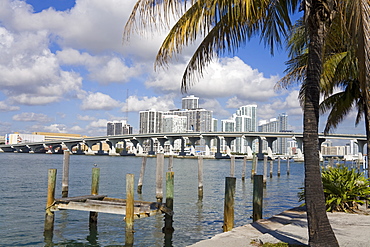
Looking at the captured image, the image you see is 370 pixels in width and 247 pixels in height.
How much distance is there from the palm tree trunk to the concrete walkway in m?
0.97

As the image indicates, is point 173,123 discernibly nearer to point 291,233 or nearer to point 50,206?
point 50,206

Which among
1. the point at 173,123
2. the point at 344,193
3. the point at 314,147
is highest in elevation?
the point at 173,123

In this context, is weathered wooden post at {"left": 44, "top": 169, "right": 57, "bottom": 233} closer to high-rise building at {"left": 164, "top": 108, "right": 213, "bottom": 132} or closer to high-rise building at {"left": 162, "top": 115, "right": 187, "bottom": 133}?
high-rise building at {"left": 164, "top": 108, "right": 213, "bottom": 132}

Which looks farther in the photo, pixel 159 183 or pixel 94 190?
pixel 159 183

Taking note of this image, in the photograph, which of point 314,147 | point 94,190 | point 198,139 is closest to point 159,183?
point 94,190

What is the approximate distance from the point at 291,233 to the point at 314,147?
272 centimetres

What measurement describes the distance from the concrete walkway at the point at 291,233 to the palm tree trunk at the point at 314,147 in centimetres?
97

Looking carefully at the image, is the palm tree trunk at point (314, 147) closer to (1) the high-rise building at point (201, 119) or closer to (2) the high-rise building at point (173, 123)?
(1) the high-rise building at point (201, 119)

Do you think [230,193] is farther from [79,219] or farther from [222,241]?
[79,219]

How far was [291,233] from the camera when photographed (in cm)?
838

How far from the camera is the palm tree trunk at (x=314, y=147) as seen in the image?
6465mm

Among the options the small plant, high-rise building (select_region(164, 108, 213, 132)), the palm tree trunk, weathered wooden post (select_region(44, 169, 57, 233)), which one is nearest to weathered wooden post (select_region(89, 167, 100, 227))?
weathered wooden post (select_region(44, 169, 57, 233))

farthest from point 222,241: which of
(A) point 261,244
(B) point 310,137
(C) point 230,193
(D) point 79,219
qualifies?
(D) point 79,219

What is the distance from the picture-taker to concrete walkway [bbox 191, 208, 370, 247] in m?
7.57
